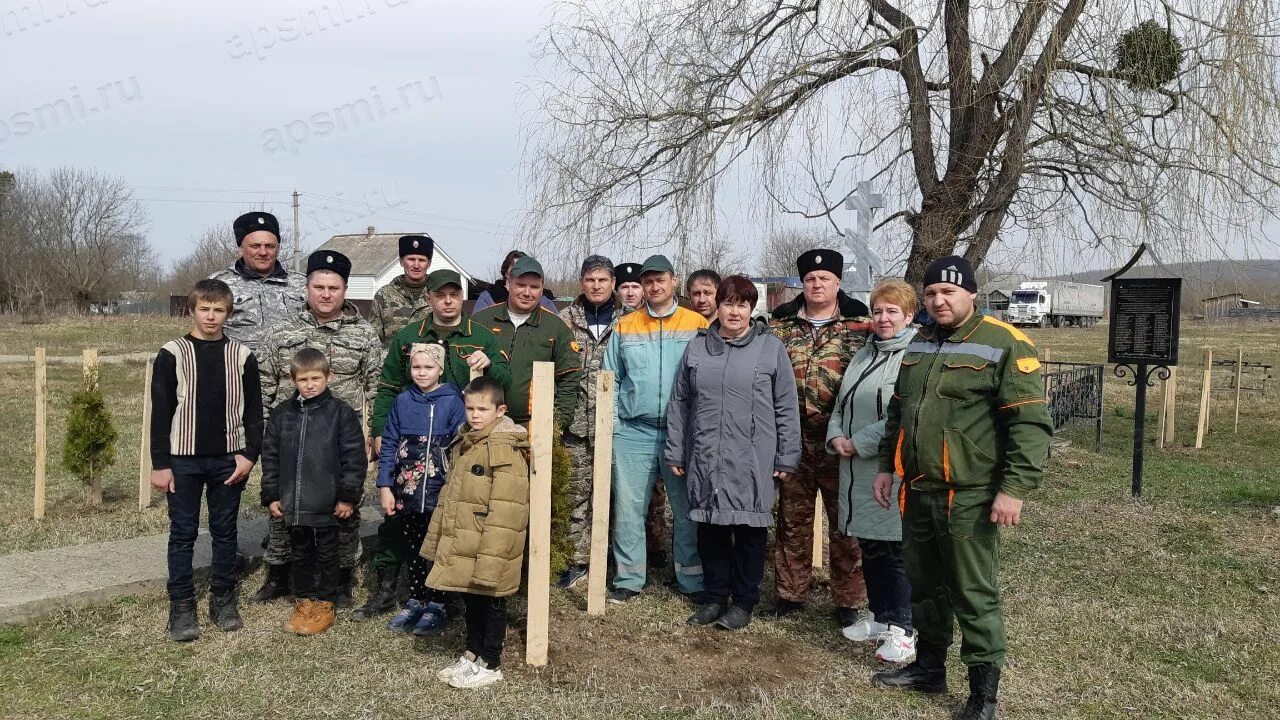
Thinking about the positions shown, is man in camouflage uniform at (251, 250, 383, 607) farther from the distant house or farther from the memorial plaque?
the distant house

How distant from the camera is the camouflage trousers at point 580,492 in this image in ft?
18.6

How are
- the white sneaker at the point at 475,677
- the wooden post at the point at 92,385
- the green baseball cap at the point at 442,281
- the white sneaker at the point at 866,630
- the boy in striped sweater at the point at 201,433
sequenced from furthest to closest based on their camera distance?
1. the wooden post at the point at 92,385
2. the green baseball cap at the point at 442,281
3. the white sneaker at the point at 866,630
4. the boy in striped sweater at the point at 201,433
5. the white sneaker at the point at 475,677

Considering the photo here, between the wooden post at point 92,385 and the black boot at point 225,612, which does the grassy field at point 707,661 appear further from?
the wooden post at point 92,385

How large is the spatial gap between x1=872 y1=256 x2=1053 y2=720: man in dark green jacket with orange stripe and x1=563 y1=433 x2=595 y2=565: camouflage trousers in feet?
7.46

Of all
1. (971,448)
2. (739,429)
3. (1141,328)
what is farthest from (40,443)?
(1141,328)

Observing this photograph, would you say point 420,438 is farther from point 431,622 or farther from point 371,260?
point 371,260

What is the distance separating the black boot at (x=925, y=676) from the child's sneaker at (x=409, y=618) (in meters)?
2.42

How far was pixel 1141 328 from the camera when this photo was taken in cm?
865

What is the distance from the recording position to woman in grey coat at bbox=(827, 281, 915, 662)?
457 centimetres

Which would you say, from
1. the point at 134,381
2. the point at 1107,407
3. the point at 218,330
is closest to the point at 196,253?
the point at 134,381

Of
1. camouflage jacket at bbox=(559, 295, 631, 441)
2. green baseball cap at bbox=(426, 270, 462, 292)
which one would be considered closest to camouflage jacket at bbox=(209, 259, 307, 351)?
green baseball cap at bbox=(426, 270, 462, 292)

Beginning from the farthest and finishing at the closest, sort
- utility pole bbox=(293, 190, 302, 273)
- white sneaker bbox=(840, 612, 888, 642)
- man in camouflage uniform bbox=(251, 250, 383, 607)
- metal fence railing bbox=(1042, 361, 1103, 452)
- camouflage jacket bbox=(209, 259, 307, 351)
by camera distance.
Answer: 1. utility pole bbox=(293, 190, 302, 273)
2. metal fence railing bbox=(1042, 361, 1103, 452)
3. camouflage jacket bbox=(209, 259, 307, 351)
4. man in camouflage uniform bbox=(251, 250, 383, 607)
5. white sneaker bbox=(840, 612, 888, 642)

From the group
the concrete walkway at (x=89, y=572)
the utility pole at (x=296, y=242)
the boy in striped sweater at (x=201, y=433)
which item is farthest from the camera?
the utility pole at (x=296, y=242)

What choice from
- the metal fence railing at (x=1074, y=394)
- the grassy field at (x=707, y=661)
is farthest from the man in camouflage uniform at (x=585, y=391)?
the metal fence railing at (x=1074, y=394)
